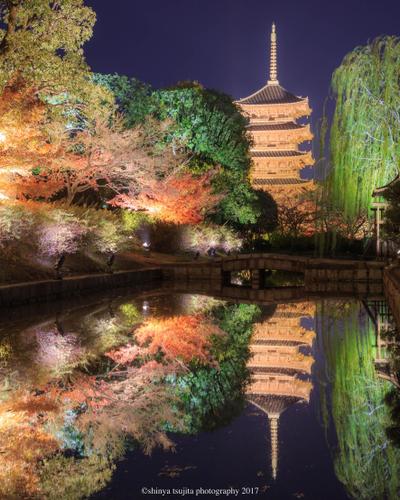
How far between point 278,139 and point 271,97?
4315mm

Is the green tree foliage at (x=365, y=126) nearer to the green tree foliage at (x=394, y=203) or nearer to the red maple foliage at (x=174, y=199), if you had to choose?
the green tree foliage at (x=394, y=203)

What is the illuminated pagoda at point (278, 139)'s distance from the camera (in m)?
57.0

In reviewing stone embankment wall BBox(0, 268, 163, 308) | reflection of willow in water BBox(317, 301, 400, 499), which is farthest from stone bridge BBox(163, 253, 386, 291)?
reflection of willow in water BBox(317, 301, 400, 499)

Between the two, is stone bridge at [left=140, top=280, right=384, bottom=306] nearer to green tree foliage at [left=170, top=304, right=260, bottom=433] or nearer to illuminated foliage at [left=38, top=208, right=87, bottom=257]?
illuminated foliage at [left=38, top=208, right=87, bottom=257]

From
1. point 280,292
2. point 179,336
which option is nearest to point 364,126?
point 280,292

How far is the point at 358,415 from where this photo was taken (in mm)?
6344

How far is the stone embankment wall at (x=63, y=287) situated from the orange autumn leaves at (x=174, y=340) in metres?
3.56

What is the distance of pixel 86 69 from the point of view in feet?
64.6

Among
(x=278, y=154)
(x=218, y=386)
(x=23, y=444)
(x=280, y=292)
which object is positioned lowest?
(x=23, y=444)

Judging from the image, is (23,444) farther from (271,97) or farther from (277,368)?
(271,97)

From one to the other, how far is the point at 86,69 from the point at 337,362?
13.0 metres

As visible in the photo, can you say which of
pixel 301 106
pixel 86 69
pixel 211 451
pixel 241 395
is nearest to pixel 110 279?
pixel 86 69

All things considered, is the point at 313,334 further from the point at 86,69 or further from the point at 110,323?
the point at 86,69

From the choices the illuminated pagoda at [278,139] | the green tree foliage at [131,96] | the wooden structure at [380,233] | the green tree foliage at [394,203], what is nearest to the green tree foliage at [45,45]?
the green tree foliage at [394,203]
